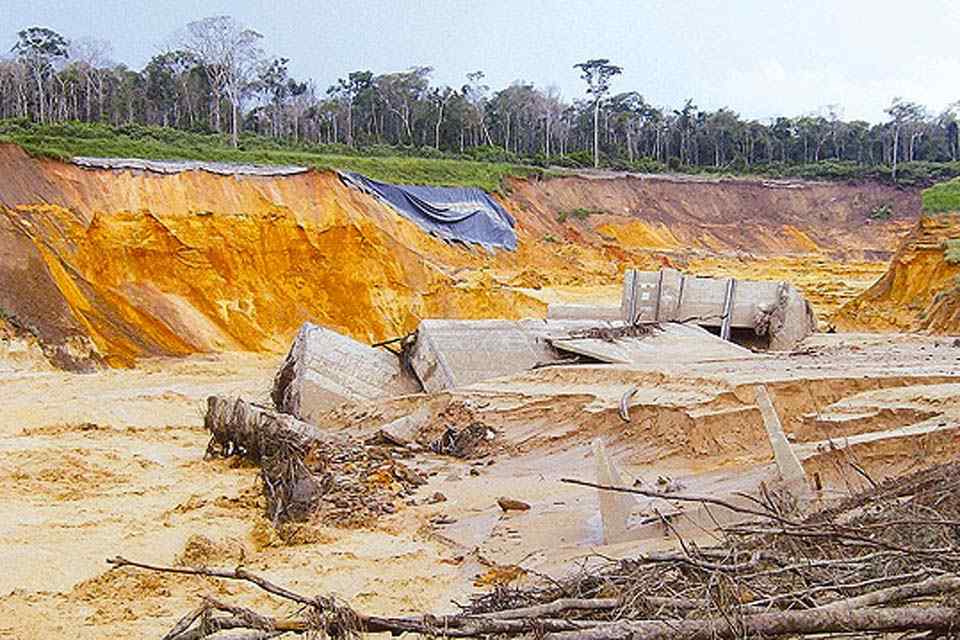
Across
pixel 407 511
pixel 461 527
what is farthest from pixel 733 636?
pixel 407 511

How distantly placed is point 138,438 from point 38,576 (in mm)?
6301

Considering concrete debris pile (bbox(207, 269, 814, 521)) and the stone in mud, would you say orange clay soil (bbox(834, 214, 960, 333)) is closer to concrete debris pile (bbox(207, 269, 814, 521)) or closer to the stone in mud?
concrete debris pile (bbox(207, 269, 814, 521))

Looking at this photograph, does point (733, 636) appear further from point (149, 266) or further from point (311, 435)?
point (149, 266)

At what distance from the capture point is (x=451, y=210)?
3750 centimetres

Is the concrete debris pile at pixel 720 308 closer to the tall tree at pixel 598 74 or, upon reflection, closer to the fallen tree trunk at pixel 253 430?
the fallen tree trunk at pixel 253 430

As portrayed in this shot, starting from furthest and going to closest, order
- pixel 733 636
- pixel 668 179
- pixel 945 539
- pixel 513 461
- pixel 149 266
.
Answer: pixel 668 179 → pixel 149 266 → pixel 513 461 → pixel 945 539 → pixel 733 636

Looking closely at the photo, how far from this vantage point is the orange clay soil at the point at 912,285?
76.8ft

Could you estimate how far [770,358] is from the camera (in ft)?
44.4

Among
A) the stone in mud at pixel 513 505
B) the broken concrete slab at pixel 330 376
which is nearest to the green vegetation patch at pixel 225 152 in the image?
the broken concrete slab at pixel 330 376

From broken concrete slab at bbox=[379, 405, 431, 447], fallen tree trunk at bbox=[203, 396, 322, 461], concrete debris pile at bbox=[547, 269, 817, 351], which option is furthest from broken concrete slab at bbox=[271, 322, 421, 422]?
concrete debris pile at bbox=[547, 269, 817, 351]

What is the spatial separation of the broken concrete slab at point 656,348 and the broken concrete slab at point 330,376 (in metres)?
2.25

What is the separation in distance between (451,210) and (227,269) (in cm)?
1264

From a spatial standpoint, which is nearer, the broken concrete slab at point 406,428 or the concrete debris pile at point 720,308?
the broken concrete slab at point 406,428

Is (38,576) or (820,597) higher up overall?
(820,597)
